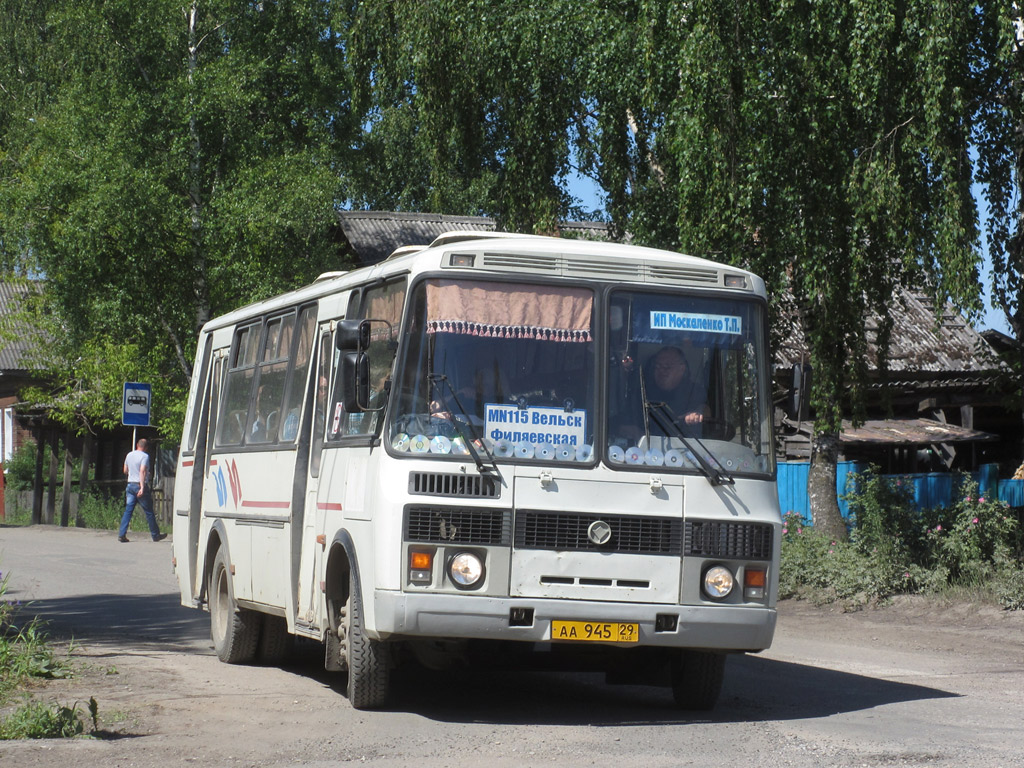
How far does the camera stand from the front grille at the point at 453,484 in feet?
27.9

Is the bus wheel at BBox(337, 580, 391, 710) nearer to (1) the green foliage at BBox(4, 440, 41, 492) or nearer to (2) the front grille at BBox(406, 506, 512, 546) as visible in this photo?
(2) the front grille at BBox(406, 506, 512, 546)

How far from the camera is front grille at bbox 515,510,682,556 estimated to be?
28.2ft

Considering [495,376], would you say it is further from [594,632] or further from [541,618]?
[594,632]

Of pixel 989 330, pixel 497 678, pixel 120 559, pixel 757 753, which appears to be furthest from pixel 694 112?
pixel 989 330

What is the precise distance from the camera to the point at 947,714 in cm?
945

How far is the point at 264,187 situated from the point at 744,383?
23215 mm

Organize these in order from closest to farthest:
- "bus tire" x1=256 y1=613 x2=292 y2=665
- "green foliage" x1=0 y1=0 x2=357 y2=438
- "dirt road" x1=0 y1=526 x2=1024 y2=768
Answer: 1. "dirt road" x1=0 y1=526 x2=1024 y2=768
2. "bus tire" x1=256 y1=613 x2=292 y2=665
3. "green foliage" x1=0 y1=0 x2=357 y2=438

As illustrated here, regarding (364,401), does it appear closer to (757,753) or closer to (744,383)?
(744,383)

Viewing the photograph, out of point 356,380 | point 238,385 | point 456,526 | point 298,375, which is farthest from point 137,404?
point 456,526

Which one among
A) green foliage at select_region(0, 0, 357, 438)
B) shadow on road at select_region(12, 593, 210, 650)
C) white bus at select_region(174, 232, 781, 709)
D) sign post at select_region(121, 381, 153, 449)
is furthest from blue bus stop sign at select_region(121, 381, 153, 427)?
white bus at select_region(174, 232, 781, 709)

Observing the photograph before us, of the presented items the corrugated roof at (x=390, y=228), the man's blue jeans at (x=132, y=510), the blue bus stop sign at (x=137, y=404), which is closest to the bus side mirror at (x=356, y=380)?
the blue bus stop sign at (x=137, y=404)

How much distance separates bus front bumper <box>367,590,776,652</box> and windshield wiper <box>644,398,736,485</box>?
2.50ft

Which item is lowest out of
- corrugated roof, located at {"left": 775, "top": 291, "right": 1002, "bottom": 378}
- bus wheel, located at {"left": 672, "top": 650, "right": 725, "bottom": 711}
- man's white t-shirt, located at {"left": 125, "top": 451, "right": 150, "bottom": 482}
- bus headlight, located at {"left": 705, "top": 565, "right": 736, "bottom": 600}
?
bus wheel, located at {"left": 672, "top": 650, "right": 725, "bottom": 711}

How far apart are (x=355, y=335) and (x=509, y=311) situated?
928mm
